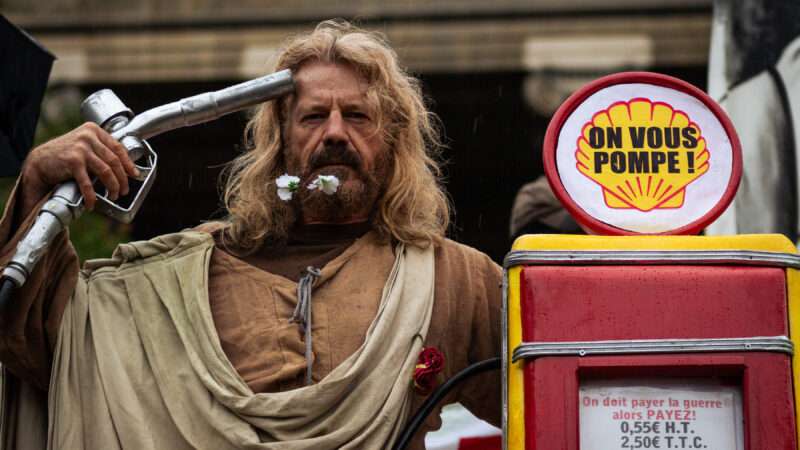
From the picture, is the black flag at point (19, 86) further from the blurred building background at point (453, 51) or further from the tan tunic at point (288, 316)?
the blurred building background at point (453, 51)

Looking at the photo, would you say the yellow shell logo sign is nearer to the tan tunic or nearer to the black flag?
the tan tunic

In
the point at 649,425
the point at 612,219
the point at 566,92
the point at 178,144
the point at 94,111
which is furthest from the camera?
the point at 178,144

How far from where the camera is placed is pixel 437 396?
11.6ft

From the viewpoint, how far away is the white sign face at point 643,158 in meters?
3.44

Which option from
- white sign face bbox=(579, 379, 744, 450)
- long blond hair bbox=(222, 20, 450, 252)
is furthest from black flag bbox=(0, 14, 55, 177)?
white sign face bbox=(579, 379, 744, 450)

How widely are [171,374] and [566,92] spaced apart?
7.61 meters

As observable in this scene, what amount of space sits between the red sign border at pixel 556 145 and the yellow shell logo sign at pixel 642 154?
0.06 metres

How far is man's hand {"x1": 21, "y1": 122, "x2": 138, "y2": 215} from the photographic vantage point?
3.38 meters

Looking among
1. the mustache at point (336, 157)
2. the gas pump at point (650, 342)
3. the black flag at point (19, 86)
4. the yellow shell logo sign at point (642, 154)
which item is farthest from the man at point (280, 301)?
the black flag at point (19, 86)

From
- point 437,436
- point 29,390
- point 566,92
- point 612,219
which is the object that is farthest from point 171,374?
point 566,92

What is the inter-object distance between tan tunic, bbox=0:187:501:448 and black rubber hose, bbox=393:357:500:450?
9cm

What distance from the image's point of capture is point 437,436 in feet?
16.6

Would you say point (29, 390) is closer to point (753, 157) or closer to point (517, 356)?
point (517, 356)

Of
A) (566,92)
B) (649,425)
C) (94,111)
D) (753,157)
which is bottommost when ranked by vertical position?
(649,425)
